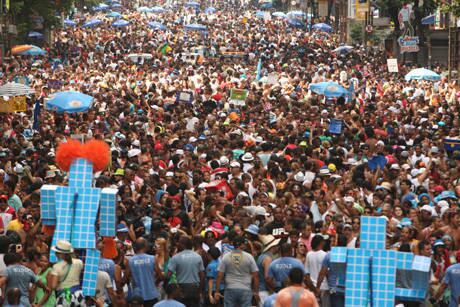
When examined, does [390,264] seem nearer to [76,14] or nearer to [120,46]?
[120,46]

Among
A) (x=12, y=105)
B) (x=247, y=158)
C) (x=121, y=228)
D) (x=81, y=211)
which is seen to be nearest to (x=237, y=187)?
(x=247, y=158)

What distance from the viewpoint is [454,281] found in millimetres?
12109

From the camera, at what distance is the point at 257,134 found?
23.1m

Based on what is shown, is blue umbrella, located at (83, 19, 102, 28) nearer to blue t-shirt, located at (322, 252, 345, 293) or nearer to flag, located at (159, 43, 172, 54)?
flag, located at (159, 43, 172, 54)

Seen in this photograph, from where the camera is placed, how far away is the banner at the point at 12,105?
25.0 meters

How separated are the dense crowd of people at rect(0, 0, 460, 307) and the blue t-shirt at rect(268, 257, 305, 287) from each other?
15 millimetres

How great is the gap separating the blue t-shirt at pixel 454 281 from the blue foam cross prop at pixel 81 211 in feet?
10.5

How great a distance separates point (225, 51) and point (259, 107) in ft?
91.2

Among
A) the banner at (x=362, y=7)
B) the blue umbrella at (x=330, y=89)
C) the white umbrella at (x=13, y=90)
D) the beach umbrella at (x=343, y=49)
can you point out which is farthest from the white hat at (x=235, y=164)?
the banner at (x=362, y=7)

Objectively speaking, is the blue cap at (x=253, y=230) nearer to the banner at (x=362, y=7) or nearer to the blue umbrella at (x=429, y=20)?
the blue umbrella at (x=429, y=20)

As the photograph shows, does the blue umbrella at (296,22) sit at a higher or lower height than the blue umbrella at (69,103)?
lower

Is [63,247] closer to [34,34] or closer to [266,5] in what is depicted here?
[34,34]

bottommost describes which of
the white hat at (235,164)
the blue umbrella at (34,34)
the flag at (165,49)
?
the flag at (165,49)

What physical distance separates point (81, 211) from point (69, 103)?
40.3 feet
